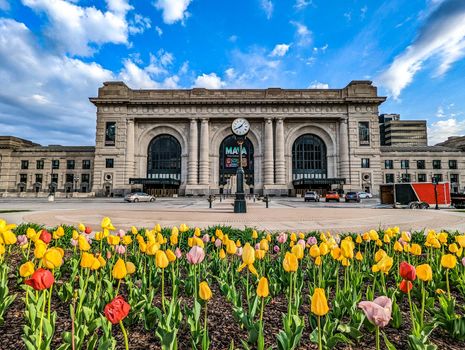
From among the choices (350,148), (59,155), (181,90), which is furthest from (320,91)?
(59,155)

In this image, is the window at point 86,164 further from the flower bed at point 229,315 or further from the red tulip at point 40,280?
the red tulip at point 40,280

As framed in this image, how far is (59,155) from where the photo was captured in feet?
214

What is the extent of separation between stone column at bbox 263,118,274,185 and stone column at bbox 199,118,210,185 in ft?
40.7

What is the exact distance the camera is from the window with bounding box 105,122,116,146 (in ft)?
174

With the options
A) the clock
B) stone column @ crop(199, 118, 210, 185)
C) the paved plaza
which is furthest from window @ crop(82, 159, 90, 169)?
the clock

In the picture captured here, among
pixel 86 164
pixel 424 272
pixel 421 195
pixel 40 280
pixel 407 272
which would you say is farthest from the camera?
pixel 86 164

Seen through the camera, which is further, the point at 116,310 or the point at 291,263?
the point at 291,263

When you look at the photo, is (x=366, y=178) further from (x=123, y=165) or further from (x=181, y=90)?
(x=123, y=165)

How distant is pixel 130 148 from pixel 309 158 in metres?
39.8

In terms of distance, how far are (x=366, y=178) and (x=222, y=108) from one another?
34.2m

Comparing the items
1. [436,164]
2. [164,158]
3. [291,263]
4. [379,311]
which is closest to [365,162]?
[436,164]

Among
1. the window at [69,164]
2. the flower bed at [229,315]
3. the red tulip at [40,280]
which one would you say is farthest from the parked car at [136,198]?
the window at [69,164]

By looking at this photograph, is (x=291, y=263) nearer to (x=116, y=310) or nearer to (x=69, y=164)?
(x=116, y=310)

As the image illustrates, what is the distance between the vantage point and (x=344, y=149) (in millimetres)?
53500
